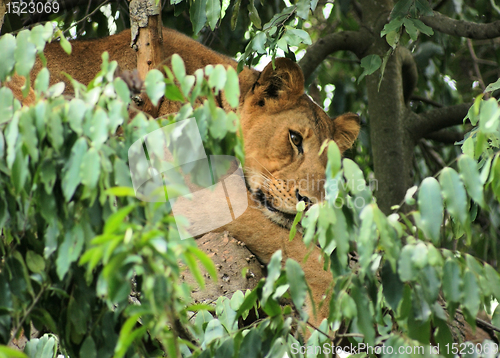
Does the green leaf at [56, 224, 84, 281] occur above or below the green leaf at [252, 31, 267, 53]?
below

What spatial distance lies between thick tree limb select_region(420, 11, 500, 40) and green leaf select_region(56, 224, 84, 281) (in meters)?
3.61

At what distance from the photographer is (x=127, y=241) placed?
1.38 metres

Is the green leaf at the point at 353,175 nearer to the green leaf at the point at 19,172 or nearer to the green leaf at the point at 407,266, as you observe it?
the green leaf at the point at 407,266

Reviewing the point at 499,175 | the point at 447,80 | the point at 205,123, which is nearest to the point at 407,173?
the point at 447,80

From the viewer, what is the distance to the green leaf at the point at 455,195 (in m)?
1.68

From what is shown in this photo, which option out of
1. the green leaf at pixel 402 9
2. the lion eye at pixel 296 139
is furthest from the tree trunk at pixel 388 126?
the green leaf at pixel 402 9

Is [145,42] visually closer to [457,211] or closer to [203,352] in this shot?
[203,352]

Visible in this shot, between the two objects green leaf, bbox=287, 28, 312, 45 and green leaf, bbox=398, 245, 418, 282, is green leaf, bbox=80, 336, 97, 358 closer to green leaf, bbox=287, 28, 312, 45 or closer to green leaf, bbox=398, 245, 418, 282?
green leaf, bbox=398, 245, 418, 282

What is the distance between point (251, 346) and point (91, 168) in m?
0.86

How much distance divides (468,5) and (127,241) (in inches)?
232

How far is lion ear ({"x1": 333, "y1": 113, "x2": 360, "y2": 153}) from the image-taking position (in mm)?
4484

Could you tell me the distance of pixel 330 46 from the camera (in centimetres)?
503

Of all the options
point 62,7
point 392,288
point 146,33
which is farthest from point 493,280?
point 62,7

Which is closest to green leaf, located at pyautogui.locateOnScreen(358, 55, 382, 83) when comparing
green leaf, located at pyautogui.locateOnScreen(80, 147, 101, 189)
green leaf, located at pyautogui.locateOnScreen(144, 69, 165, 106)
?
green leaf, located at pyautogui.locateOnScreen(144, 69, 165, 106)
